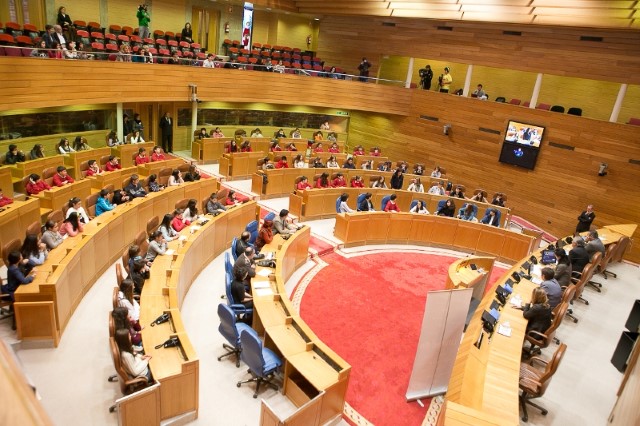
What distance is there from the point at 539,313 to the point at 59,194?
885cm

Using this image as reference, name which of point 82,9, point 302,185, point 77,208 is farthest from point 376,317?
point 82,9

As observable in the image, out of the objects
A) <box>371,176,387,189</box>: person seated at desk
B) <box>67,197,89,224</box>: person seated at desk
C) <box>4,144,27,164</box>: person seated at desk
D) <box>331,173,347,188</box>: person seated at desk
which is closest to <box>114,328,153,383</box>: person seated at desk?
<box>67,197,89,224</box>: person seated at desk

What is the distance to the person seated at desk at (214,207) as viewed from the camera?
920 cm

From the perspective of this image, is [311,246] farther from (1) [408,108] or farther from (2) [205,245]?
(1) [408,108]

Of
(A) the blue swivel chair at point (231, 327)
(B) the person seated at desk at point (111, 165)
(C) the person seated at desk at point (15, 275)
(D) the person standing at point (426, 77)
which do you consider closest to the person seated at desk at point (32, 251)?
(C) the person seated at desk at point (15, 275)

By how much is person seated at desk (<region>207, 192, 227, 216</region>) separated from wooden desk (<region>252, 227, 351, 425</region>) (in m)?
3.14

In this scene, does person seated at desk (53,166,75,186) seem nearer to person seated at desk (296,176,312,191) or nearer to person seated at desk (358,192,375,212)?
person seated at desk (296,176,312,191)

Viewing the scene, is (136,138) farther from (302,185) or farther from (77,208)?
(77,208)

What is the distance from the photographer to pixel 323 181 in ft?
40.5

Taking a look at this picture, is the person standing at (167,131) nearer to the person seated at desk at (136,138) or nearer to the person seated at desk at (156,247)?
Answer: the person seated at desk at (136,138)

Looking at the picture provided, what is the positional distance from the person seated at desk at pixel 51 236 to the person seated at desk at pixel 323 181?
6.89 m

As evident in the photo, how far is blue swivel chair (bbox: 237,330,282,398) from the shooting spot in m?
5.14

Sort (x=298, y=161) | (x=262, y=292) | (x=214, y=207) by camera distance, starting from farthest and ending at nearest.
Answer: (x=298, y=161) → (x=214, y=207) → (x=262, y=292)

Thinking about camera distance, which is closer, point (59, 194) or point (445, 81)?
point (59, 194)
